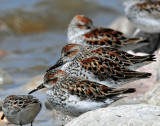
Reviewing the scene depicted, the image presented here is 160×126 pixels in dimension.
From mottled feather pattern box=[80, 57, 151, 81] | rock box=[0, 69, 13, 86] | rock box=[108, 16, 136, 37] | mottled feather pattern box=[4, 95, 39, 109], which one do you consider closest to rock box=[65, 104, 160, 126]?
mottled feather pattern box=[4, 95, 39, 109]

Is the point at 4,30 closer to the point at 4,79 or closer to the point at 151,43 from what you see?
the point at 4,79

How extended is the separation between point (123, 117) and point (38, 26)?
1535 centimetres

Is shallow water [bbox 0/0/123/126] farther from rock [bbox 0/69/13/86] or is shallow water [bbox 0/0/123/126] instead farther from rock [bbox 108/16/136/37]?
rock [bbox 108/16/136/37]

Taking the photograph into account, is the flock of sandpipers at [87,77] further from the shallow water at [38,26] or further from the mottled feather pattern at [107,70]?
the shallow water at [38,26]

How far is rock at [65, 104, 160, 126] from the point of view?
685cm

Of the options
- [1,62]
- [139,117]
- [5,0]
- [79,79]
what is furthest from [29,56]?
[139,117]

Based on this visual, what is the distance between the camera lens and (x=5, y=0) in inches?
948

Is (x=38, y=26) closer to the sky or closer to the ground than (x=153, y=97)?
closer to the sky

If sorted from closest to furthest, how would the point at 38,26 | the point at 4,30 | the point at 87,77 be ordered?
the point at 87,77
the point at 4,30
the point at 38,26

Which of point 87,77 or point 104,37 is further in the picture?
point 104,37

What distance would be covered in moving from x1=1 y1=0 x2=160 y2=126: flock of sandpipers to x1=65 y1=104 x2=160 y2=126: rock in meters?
0.64

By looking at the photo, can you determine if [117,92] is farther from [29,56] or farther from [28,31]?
[28,31]

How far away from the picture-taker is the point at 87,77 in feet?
29.6

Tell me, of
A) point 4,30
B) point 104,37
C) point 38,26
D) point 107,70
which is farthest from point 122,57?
point 38,26
